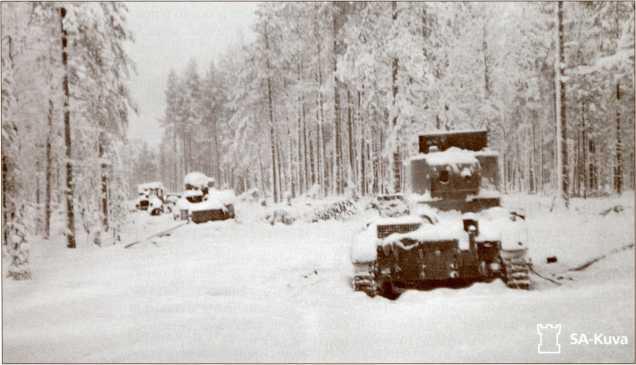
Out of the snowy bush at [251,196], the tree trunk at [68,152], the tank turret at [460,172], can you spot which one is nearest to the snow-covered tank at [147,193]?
the tree trunk at [68,152]

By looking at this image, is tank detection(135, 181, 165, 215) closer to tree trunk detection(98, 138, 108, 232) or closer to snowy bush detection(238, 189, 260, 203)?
tree trunk detection(98, 138, 108, 232)

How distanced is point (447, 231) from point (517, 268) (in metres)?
0.81

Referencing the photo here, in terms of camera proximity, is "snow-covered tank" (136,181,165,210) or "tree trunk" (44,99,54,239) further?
"snow-covered tank" (136,181,165,210)

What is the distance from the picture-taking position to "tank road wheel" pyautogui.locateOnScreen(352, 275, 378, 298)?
5.29 meters

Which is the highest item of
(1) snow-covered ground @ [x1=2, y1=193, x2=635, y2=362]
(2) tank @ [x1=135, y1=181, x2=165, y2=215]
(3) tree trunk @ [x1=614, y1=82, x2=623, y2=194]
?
(3) tree trunk @ [x1=614, y1=82, x2=623, y2=194]

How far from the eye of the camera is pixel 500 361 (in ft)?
12.4

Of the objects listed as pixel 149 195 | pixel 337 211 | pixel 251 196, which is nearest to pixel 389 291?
pixel 337 211

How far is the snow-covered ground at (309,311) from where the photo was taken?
396 cm

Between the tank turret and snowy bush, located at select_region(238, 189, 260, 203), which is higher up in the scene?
the tank turret

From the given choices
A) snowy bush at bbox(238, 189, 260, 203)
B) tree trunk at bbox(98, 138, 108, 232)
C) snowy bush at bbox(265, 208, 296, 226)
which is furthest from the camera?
snowy bush at bbox(238, 189, 260, 203)

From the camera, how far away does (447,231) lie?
5.27 meters

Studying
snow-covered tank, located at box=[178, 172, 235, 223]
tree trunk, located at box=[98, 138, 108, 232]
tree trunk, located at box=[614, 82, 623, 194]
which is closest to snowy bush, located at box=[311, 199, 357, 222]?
snow-covered tank, located at box=[178, 172, 235, 223]

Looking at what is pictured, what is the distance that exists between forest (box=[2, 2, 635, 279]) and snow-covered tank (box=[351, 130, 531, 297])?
0.77 meters

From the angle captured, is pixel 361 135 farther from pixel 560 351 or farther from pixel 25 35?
pixel 560 351
